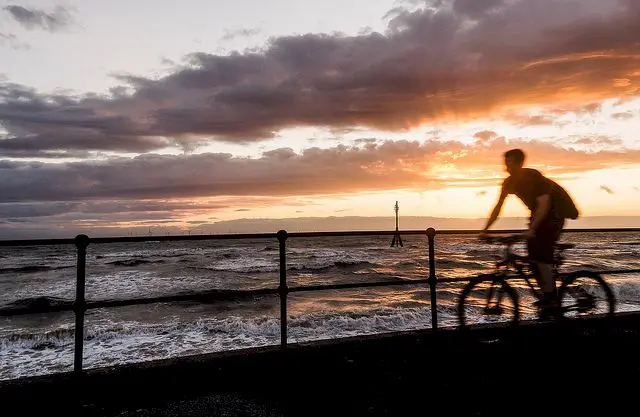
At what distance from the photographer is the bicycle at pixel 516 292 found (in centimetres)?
497

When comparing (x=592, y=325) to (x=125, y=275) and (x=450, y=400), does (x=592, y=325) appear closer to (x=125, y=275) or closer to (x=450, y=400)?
(x=450, y=400)

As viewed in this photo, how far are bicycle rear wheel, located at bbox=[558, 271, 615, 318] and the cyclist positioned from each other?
0.44 m

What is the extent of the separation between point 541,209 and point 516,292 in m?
1.07

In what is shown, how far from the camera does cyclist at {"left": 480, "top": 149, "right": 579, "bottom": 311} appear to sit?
4797 mm

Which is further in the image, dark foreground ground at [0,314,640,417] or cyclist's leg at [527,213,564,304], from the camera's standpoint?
A: cyclist's leg at [527,213,564,304]

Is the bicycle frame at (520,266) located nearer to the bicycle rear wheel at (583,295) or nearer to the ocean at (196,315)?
the ocean at (196,315)

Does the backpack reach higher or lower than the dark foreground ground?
higher

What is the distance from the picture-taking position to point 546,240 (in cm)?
483

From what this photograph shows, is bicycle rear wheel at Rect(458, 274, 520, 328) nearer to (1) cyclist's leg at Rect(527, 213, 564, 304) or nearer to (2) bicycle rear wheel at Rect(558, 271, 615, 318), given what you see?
(1) cyclist's leg at Rect(527, 213, 564, 304)

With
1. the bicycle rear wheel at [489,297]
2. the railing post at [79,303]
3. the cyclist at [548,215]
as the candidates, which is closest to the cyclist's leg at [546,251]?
the cyclist at [548,215]

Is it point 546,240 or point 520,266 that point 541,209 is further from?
point 520,266

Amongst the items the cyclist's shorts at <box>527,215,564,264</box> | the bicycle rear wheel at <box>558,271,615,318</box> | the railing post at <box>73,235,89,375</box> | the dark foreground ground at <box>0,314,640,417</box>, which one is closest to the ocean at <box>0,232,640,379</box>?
the cyclist's shorts at <box>527,215,564,264</box>

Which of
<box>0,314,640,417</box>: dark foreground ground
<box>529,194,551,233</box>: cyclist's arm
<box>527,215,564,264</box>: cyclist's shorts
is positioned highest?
<box>529,194,551,233</box>: cyclist's arm

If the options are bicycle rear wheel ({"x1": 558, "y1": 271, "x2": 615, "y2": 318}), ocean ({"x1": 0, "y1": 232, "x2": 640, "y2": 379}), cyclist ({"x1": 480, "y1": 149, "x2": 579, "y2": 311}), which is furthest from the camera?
ocean ({"x1": 0, "y1": 232, "x2": 640, "y2": 379})
